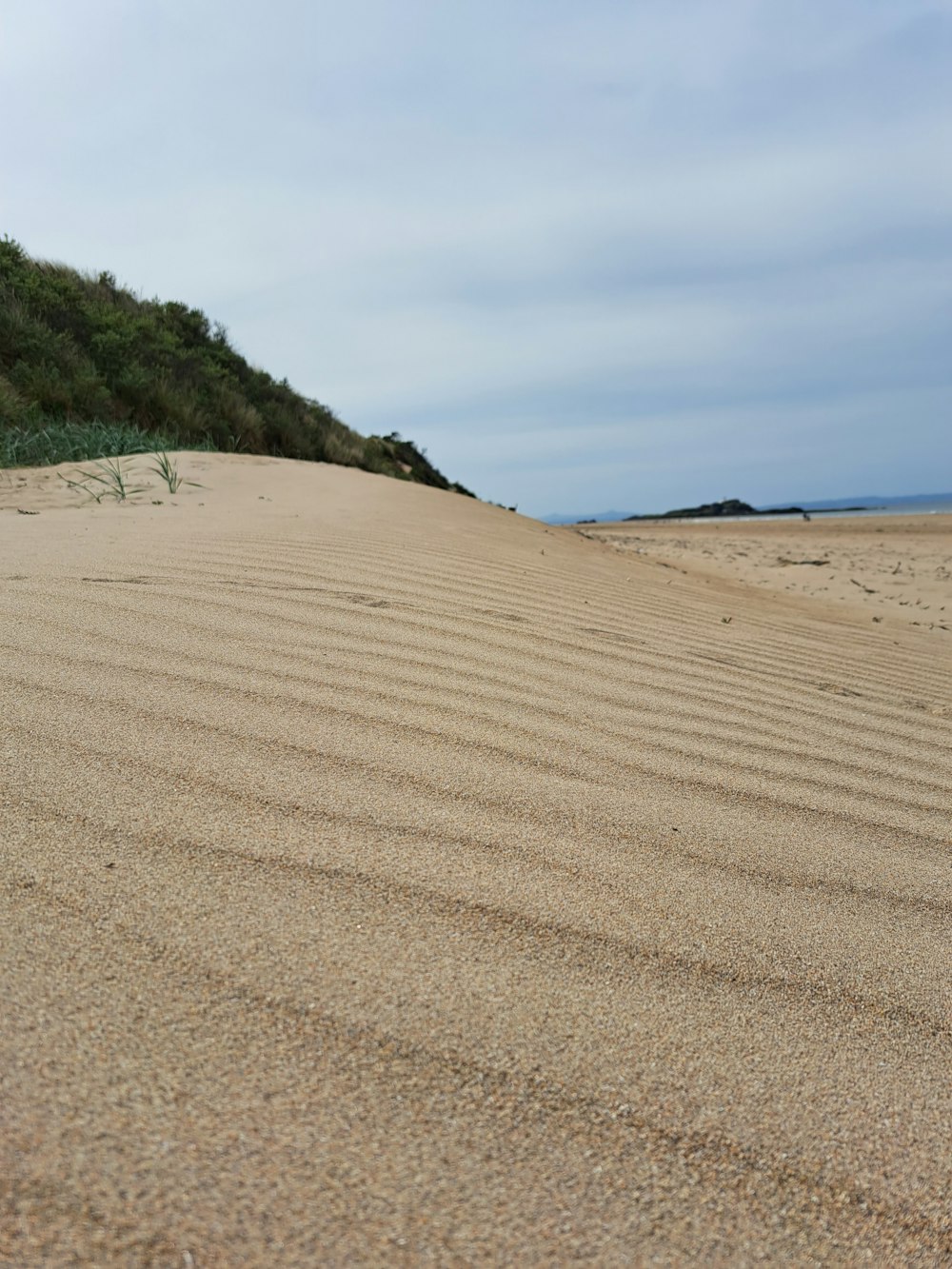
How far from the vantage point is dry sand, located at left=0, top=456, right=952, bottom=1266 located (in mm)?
841

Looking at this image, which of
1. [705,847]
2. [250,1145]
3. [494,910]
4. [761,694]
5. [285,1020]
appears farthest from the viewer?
[761,694]

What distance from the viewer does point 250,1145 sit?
2.82ft

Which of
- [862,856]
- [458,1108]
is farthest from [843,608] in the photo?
[458,1108]

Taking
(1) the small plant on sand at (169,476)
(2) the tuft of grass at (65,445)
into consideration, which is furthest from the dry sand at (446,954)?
(2) the tuft of grass at (65,445)

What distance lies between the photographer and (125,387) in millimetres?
9781

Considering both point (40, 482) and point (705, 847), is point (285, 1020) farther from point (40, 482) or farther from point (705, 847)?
point (40, 482)

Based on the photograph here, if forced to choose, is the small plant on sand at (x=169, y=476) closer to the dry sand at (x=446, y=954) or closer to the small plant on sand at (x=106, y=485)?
the small plant on sand at (x=106, y=485)

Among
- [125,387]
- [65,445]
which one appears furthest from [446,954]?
[125,387]

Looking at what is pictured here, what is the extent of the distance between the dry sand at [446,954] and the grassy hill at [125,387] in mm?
5141

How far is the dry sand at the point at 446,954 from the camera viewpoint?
0.84 metres

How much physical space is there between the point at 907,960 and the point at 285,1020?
3.00 ft

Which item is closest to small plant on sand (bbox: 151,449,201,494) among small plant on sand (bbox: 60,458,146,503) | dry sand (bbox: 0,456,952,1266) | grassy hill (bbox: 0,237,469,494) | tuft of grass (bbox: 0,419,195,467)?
small plant on sand (bbox: 60,458,146,503)

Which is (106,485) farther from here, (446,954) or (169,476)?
(446,954)

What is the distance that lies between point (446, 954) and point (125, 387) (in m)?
9.88
